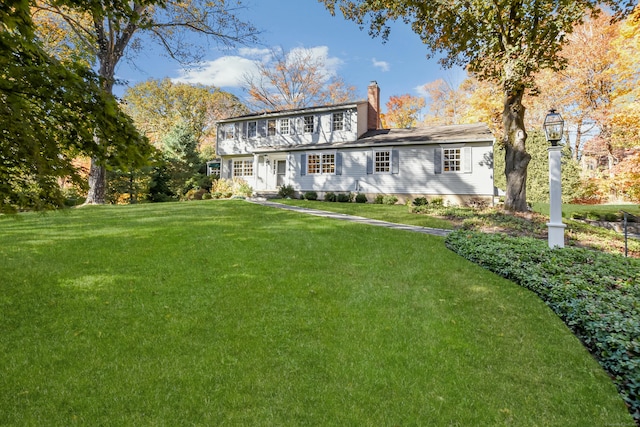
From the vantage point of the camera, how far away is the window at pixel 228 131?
24.3m

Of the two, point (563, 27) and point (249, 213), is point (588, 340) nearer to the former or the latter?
point (249, 213)

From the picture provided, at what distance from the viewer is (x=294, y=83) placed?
3088 cm

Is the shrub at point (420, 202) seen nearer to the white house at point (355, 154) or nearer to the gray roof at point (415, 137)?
the white house at point (355, 154)

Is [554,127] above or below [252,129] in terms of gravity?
below

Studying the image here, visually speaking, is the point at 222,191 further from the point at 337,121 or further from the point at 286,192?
the point at 337,121

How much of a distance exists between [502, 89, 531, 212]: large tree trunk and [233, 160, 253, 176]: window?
53.2 feet

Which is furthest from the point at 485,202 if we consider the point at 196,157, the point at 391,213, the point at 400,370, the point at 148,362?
the point at 196,157

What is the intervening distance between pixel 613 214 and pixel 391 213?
9.93 metres

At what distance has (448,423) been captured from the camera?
2.45 meters

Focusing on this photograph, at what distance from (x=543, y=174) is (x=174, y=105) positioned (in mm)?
34750

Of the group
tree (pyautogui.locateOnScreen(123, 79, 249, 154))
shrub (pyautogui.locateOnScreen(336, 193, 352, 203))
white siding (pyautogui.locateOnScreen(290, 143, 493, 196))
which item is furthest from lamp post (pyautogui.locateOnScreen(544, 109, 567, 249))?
tree (pyautogui.locateOnScreen(123, 79, 249, 154))

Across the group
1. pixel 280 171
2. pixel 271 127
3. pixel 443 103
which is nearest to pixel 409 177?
pixel 280 171

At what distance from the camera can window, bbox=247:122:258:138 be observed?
23484mm

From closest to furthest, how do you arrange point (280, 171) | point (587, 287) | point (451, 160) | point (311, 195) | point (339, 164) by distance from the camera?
point (587, 287), point (451, 160), point (339, 164), point (311, 195), point (280, 171)
